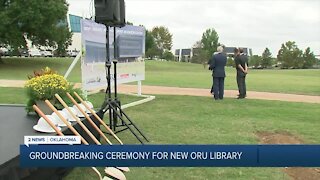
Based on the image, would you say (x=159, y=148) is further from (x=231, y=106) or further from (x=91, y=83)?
(x=231, y=106)

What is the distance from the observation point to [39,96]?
566cm

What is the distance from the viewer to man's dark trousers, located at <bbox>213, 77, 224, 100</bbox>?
13.8m

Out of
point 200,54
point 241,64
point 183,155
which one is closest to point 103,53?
point 241,64

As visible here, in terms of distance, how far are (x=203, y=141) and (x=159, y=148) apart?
16.6 ft

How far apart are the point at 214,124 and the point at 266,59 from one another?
8504cm

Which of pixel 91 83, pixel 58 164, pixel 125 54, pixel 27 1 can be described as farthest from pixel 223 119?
pixel 27 1

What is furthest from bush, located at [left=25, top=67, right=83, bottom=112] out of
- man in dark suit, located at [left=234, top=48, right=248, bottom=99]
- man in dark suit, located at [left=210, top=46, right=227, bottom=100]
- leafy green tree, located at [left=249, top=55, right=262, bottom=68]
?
leafy green tree, located at [left=249, top=55, right=262, bottom=68]

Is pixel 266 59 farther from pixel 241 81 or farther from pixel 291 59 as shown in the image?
pixel 241 81

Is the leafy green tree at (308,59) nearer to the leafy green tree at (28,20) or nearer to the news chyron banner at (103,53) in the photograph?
the leafy green tree at (28,20)

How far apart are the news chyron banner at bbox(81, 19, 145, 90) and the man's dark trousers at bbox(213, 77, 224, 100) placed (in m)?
2.57

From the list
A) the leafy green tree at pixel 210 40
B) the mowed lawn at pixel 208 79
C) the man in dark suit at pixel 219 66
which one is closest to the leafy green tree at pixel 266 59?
the leafy green tree at pixel 210 40

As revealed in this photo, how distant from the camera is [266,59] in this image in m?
91.2

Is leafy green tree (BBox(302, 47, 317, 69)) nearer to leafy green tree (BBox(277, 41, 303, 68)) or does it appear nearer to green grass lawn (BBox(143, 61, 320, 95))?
leafy green tree (BBox(277, 41, 303, 68))

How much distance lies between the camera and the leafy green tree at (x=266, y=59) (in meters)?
90.5
